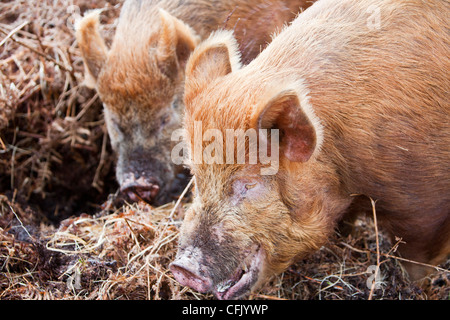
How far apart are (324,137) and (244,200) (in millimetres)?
541

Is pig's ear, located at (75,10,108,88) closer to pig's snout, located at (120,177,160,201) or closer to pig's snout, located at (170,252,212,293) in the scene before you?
pig's snout, located at (120,177,160,201)

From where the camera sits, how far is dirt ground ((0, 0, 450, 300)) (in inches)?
138

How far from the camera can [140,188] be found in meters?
4.33

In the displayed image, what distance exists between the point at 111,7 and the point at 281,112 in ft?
11.2

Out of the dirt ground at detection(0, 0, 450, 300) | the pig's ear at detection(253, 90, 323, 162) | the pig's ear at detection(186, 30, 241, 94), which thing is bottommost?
the dirt ground at detection(0, 0, 450, 300)

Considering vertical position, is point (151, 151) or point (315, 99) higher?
point (315, 99)

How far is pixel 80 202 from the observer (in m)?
5.14

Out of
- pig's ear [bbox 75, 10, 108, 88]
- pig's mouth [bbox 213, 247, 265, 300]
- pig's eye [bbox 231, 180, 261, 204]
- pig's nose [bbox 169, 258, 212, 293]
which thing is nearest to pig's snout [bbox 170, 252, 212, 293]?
pig's nose [bbox 169, 258, 212, 293]

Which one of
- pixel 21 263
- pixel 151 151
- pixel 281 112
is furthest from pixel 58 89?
pixel 281 112

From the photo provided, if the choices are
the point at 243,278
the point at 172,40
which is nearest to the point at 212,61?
the point at 172,40

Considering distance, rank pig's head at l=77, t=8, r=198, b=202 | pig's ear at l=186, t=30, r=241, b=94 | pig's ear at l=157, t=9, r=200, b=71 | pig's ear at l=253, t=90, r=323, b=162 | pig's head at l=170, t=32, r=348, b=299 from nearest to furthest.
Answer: pig's ear at l=253, t=90, r=323, b=162, pig's head at l=170, t=32, r=348, b=299, pig's ear at l=186, t=30, r=241, b=94, pig's ear at l=157, t=9, r=200, b=71, pig's head at l=77, t=8, r=198, b=202

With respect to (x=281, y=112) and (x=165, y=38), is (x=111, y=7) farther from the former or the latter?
(x=281, y=112)

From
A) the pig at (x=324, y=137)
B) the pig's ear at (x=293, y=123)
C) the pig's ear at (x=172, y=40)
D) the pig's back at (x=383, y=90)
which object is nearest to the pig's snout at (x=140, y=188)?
the pig's ear at (x=172, y=40)

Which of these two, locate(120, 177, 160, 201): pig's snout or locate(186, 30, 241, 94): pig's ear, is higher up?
locate(186, 30, 241, 94): pig's ear
